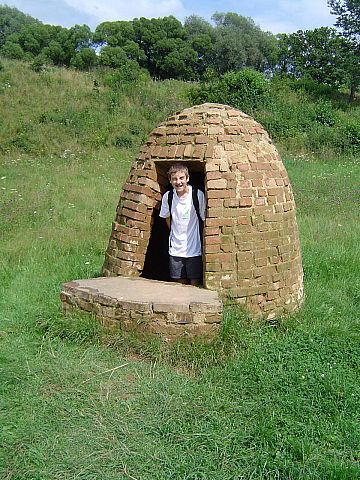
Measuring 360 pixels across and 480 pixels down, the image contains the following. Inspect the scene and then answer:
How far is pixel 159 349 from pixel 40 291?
7.47ft

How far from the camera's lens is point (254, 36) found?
41.4 meters

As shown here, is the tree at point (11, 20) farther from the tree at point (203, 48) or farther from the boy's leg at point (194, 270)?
the boy's leg at point (194, 270)

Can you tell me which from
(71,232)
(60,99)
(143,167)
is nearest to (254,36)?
(60,99)

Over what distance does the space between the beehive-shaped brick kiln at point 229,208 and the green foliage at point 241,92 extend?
15638mm

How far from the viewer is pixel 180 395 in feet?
11.9

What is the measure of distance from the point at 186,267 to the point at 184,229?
0.41 metres

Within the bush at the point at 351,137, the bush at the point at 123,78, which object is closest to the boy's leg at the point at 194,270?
the bush at the point at 351,137

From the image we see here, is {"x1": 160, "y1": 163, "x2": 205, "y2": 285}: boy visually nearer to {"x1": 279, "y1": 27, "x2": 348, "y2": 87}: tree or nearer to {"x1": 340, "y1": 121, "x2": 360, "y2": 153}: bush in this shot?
{"x1": 340, "y1": 121, "x2": 360, "y2": 153}: bush

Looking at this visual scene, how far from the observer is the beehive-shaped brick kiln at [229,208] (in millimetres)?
4629

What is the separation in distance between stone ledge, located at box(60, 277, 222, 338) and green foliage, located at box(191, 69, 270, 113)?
55.0ft

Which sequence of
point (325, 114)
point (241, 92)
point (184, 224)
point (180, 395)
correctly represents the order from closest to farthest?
point (180, 395) < point (184, 224) < point (241, 92) < point (325, 114)

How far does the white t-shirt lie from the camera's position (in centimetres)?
488

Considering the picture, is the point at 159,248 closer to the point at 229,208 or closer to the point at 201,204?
the point at 201,204

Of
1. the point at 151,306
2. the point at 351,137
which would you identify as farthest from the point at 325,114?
the point at 151,306
